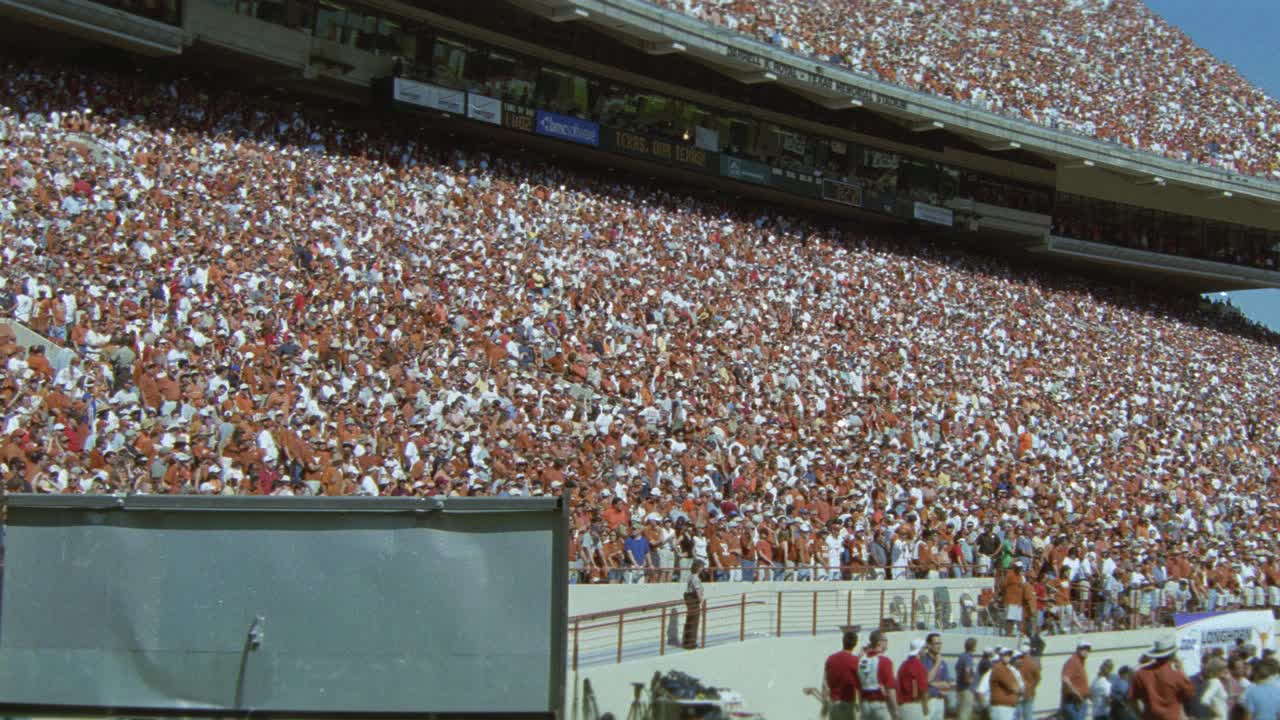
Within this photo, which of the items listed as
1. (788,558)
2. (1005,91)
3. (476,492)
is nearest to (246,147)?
(476,492)

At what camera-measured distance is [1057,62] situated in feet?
137

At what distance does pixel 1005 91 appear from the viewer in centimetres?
3822

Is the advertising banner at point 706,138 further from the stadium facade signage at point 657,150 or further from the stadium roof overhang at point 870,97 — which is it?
the stadium roof overhang at point 870,97

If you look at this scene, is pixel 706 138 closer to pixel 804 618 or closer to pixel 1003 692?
pixel 804 618

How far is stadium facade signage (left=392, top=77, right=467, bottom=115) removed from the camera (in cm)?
2694

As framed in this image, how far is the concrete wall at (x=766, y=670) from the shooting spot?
11.9 metres

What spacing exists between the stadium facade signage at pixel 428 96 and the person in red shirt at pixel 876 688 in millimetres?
19690

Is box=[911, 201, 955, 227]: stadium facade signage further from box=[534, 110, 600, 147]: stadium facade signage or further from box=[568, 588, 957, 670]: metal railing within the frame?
box=[568, 588, 957, 670]: metal railing

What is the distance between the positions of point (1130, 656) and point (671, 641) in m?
6.55

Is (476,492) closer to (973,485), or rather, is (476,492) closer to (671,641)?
(671,641)

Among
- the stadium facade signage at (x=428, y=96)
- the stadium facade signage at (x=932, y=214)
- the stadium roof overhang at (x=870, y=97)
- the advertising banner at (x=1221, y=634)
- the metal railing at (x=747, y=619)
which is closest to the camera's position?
the advertising banner at (x=1221, y=634)

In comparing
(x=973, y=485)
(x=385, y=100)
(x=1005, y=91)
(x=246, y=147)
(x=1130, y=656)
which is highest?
(x=1005, y=91)

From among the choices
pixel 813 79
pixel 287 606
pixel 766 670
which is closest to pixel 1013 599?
pixel 766 670

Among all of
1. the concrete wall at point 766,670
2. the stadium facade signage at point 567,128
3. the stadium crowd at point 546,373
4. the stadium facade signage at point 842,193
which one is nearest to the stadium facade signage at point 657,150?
the stadium facade signage at point 567,128
